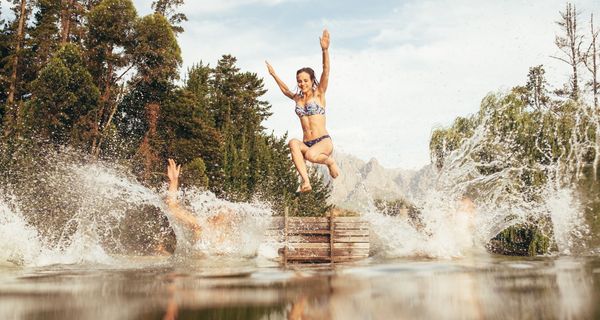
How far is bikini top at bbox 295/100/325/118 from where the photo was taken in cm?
870

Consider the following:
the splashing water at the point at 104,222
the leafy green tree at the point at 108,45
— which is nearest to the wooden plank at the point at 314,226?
the splashing water at the point at 104,222

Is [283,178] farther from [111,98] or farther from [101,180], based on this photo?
[101,180]

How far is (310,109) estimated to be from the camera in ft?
28.6

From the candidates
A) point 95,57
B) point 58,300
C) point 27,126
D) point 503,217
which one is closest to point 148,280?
point 58,300

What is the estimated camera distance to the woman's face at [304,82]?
8.77 metres

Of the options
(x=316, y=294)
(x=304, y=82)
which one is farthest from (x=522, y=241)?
(x=316, y=294)

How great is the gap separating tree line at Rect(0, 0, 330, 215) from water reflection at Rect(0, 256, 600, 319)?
1784cm

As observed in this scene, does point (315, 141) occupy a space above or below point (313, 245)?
above

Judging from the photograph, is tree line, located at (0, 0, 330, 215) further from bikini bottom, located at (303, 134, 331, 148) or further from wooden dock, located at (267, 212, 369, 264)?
bikini bottom, located at (303, 134, 331, 148)

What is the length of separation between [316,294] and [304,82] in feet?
16.2

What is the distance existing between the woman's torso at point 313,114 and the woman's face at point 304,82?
0.14 m

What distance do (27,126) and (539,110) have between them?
63.9 feet

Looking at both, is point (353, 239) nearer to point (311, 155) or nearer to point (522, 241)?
point (522, 241)

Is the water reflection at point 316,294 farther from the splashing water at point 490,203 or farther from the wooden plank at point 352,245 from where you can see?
the wooden plank at point 352,245
